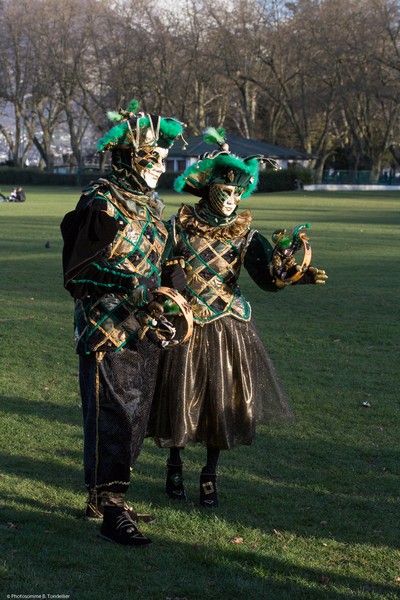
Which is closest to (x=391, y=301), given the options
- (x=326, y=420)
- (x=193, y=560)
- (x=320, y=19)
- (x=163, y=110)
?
(x=326, y=420)

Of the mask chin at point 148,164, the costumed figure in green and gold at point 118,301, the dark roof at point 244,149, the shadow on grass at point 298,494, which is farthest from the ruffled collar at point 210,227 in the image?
the dark roof at point 244,149

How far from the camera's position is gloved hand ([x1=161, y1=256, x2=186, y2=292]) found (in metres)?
5.19

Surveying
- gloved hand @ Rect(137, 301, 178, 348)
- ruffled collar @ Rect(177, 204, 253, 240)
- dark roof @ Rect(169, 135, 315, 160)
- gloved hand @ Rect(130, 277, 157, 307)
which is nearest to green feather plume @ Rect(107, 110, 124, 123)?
ruffled collar @ Rect(177, 204, 253, 240)

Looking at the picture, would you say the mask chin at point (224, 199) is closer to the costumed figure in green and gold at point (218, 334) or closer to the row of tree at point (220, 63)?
the costumed figure in green and gold at point (218, 334)

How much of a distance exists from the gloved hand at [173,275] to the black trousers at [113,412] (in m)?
0.35

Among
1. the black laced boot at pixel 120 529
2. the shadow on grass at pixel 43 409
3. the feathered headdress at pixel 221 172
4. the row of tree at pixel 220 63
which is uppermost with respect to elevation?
the row of tree at pixel 220 63

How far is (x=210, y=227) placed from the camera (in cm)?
575

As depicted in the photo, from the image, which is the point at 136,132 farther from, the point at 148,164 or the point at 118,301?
the point at 118,301

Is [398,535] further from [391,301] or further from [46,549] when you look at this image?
[391,301]

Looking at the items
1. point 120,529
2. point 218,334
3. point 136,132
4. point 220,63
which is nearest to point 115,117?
point 136,132

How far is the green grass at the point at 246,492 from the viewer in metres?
4.52

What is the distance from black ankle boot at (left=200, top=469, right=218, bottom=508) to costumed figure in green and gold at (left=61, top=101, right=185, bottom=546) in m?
0.53

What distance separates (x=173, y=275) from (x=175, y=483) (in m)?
1.33

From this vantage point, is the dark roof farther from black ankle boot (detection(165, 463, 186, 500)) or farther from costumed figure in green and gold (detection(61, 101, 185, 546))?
costumed figure in green and gold (detection(61, 101, 185, 546))
